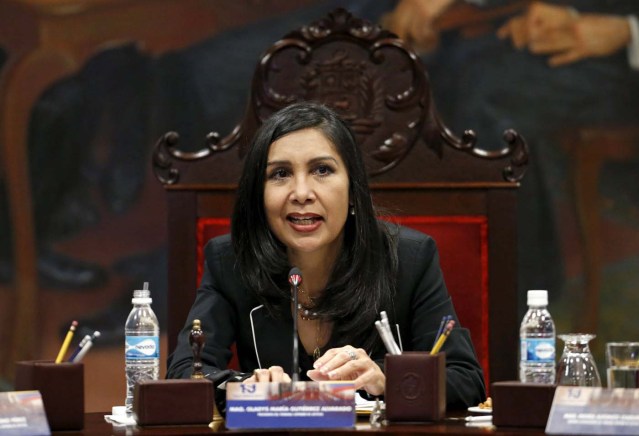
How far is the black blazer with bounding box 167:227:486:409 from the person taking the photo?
2545 mm

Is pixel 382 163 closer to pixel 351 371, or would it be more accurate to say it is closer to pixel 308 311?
pixel 308 311

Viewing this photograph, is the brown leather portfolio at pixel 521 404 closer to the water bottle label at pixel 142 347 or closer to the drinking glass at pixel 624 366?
the drinking glass at pixel 624 366

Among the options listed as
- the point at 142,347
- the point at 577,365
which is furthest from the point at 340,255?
the point at 577,365

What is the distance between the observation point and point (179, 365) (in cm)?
236

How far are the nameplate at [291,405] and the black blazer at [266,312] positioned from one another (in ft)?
1.99

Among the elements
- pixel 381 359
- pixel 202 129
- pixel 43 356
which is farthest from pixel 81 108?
pixel 381 359

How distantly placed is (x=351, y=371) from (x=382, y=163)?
99cm

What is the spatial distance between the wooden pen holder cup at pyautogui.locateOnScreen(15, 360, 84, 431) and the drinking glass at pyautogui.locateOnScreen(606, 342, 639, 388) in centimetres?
97

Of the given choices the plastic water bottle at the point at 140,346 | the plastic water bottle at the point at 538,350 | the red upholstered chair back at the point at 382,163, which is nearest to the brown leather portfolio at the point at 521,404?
the plastic water bottle at the point at 538,350

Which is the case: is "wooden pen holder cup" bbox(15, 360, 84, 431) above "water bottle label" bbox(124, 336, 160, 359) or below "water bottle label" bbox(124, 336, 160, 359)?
below

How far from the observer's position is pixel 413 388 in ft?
6.37

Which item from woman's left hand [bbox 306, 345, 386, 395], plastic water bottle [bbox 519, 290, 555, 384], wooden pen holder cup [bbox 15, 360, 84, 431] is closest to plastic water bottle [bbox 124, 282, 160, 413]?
wooden pen holder cup [bbox 15, 360, 84, 431]

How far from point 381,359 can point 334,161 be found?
0.48m

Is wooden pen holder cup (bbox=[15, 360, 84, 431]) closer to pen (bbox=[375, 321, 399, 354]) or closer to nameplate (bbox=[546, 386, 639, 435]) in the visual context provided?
pen (bbox=[375, 321, 399, 354])
